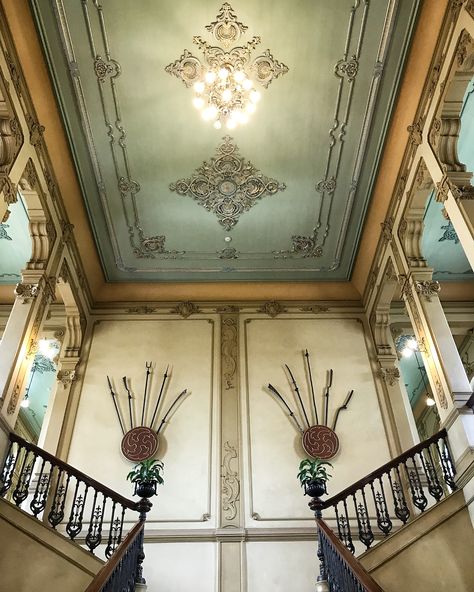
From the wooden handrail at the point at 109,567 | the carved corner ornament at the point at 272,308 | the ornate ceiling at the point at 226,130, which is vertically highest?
the ornate ceiling at the point at 226,130

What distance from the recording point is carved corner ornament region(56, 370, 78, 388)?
335 inches

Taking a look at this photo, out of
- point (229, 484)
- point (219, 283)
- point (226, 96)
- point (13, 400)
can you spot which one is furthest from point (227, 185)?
point (229, 484)

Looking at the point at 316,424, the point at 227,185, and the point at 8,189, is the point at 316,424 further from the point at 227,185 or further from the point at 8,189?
the point at 8,189

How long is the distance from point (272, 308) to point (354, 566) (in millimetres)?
6432

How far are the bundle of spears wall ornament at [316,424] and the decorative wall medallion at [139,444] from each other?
2.09 metres

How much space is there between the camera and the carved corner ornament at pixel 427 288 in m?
6.80

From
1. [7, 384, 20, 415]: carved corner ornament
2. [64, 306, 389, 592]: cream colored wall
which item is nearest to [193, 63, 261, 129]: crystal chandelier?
[7, 384, 20, 415]: carved corner ornament

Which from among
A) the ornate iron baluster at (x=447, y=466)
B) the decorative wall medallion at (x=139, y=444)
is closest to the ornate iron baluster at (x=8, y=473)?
the decorative wall medallion at (x=139, y=444)

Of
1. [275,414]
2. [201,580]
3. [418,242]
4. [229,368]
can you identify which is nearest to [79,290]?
[229,368]

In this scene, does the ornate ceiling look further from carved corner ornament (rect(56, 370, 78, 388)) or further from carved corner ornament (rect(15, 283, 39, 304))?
carved corner ornament (rect(56, 370, 78, 388))

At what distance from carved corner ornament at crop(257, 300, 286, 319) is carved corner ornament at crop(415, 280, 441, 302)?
3.10 m

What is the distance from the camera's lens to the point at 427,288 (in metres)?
6.87

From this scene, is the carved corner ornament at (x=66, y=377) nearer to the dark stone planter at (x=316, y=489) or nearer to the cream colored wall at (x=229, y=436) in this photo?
the cream colored wall at (x=229, y=436)

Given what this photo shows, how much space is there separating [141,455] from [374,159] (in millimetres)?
5678
